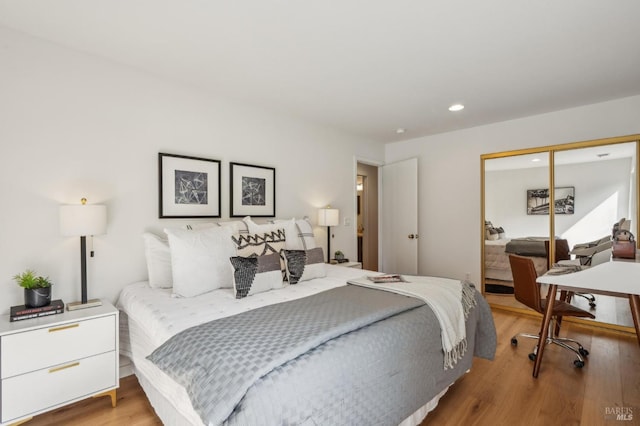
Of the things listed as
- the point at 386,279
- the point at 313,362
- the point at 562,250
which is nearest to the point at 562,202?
the point at 562,250

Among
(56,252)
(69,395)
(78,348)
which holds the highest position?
(56,252)

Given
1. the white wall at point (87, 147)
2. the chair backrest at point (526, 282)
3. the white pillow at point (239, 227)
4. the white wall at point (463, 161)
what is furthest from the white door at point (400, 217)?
the white pillow at point (239, 227)

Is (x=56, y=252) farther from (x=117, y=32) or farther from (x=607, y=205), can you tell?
(x=607, y=205)

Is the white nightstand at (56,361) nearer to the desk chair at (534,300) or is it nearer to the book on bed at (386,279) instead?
the book on bed at (386,279)

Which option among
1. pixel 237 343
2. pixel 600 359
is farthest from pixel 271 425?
pixel 600 359

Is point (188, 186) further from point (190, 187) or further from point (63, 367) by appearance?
point (63, 367)

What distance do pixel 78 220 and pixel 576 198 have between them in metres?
4.91

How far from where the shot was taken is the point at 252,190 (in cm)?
334

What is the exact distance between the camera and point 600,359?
264cm

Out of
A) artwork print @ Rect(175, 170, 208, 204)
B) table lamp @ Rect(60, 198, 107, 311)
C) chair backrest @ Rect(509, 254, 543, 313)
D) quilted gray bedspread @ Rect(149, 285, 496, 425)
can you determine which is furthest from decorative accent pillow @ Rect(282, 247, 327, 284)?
chair backrest @ Rect(509, 254, 543, 313)

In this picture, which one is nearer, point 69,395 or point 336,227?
point 69,395

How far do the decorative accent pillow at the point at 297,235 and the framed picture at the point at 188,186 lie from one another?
0.71m

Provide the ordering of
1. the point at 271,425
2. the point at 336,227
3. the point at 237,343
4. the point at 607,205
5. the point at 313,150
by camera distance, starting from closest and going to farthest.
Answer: the point at 271,425
the point at 237,343
the point at 607,205
the point at 313,150
the point at 336,227

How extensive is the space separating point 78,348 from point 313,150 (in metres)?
3.08
